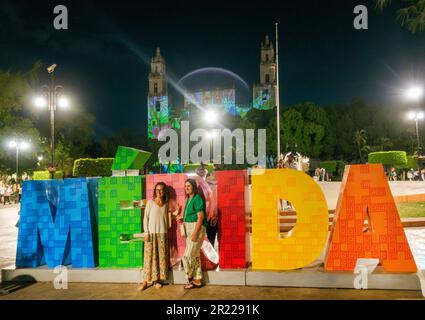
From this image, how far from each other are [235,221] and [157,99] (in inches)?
4224

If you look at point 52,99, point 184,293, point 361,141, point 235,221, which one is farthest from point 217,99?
point 184,293

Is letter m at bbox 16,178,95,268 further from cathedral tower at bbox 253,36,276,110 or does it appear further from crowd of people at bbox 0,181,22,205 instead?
cathedral tower at bbox 253,36,276,110

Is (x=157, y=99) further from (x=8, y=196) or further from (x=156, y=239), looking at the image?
(x=156, y=239)

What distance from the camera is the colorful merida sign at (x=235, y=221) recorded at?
577 cm

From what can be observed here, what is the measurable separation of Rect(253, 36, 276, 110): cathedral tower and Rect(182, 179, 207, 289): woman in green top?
4050 inches

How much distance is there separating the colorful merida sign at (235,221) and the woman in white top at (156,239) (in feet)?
1.54

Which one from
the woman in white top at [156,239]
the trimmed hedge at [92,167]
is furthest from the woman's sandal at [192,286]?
the trimmed hedge at [92,167]

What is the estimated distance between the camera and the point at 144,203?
21.3 ft

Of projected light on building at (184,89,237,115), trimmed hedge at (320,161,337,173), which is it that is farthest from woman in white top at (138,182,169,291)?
projected light on building at (184,89,237,115)

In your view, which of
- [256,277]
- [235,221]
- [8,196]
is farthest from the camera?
[8,196]

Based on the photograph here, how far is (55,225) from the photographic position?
673 centimetres
